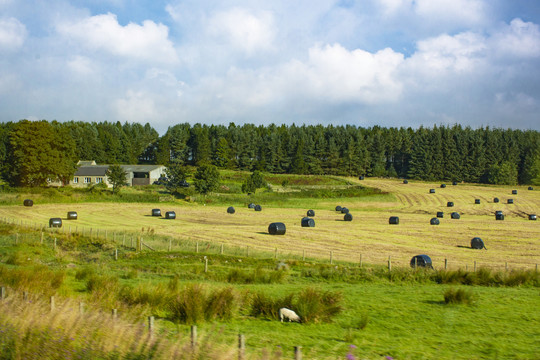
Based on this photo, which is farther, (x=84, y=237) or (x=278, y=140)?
(x=278, y=140)

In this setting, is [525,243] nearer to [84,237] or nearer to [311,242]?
[311,242]

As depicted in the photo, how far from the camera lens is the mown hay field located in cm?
Result: 3259

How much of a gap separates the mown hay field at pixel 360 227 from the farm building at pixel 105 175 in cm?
2866

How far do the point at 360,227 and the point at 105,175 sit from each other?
64.5 meters

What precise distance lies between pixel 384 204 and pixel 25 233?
58.0m

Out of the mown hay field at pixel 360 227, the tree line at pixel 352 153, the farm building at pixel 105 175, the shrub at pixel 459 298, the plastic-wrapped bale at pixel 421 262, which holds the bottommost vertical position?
the mown hay field at pixel 360 227

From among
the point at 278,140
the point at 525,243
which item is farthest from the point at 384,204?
the point at 278,140

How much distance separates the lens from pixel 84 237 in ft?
116

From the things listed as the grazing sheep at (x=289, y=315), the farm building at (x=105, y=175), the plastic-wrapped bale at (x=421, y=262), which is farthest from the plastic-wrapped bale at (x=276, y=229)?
the farm building at (x=105, y=175)

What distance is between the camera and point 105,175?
9600 cm

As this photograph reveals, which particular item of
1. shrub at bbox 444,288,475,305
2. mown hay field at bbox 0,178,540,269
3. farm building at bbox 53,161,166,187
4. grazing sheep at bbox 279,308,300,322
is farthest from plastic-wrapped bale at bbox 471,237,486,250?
farm building at bbox 53,161,166,187

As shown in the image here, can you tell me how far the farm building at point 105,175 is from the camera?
96875 millimetres

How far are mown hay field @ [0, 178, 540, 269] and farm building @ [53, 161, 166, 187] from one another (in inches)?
1128

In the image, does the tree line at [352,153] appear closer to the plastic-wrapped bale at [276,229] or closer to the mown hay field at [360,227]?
the mown hay field at [360,227]
